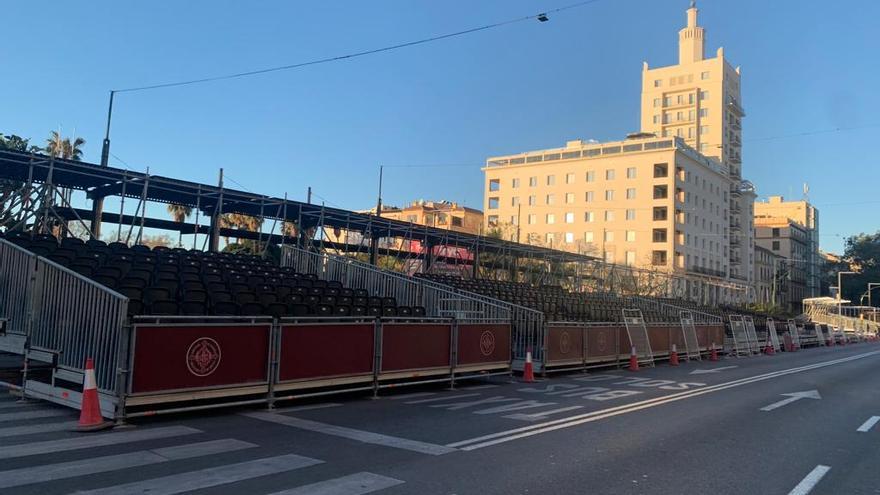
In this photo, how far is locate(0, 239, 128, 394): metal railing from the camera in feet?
28.4

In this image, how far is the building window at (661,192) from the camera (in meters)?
80.0

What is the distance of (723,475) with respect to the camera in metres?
6.73

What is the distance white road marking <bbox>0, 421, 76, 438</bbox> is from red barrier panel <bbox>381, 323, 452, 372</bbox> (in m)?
5.69

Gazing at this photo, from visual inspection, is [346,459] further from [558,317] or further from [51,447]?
[558,317]

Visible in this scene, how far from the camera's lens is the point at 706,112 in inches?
3770

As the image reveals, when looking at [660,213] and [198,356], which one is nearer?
[198,356]

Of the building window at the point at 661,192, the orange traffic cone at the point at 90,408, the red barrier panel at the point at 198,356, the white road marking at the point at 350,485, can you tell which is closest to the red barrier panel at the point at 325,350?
the red barrier panel at the point at 198,356

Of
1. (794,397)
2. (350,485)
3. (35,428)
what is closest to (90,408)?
(35,428)

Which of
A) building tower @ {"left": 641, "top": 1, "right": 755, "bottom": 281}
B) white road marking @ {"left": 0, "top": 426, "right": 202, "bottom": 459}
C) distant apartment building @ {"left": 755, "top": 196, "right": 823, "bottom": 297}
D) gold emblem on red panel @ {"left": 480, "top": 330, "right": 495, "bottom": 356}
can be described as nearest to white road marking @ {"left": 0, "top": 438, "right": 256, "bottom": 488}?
white road marking @ {"left": 0, "top": 426, "right": 202, "bottom": 459}

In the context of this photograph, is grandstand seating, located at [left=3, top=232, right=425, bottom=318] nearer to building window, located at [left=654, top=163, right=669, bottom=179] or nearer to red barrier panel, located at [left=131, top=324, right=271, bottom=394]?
red barrier panel, located at [left=131, top=324, right=271, bottom=394]

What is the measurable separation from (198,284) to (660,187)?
75.6 meters

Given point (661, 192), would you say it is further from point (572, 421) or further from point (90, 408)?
point (90, 408)

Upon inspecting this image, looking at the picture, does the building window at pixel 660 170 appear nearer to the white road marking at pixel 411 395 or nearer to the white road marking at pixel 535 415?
the white road marking at pixel 411 395

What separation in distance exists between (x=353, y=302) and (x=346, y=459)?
29.1 feet
